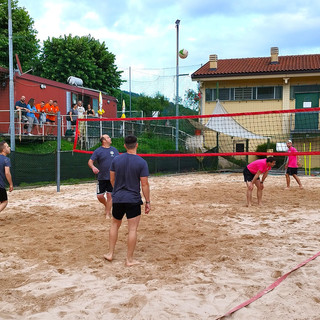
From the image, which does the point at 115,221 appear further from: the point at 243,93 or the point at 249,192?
the point at 243,93

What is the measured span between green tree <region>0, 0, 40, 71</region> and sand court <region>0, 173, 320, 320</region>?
20.9 meters

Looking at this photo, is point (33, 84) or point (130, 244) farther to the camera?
point (33, 84)

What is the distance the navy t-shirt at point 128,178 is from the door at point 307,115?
58.4 feet

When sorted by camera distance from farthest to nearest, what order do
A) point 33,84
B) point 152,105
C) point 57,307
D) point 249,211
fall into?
point 152,105 → point 33,84 → point 249,211 → point 57,307

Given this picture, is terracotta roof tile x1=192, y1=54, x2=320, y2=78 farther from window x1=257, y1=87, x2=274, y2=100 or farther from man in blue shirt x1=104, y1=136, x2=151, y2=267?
man in blue shirt x1=104, y1=136, x2=151, y2=267

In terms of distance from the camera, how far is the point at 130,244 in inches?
173

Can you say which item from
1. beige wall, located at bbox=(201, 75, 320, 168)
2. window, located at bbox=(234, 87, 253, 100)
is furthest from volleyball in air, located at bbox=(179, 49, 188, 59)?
window, located at bbox=(234, 87, 253, 100)

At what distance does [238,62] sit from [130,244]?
22.5 metres

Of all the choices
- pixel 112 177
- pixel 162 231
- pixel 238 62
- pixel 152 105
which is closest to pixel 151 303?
pixel 112 177

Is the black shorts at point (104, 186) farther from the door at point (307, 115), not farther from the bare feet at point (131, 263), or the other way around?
the door at point (307, 115)

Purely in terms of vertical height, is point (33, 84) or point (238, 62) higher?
point (238, 62)

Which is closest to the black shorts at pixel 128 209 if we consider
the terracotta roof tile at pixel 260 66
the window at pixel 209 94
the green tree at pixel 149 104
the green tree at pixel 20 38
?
the terracotta roof tile at pixel 260 66

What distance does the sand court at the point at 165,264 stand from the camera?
329 centimetres

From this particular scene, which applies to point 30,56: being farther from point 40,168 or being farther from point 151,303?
point 151,303
